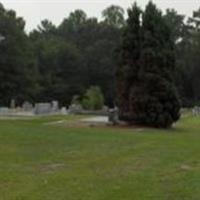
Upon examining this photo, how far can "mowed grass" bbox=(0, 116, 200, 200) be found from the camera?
9922mm

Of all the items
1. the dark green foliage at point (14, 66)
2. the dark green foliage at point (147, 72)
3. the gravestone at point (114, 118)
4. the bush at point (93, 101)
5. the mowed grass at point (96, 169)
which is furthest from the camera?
the dark green foliage at point (14, 66)

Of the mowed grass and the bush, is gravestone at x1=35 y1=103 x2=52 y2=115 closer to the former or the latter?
the bush

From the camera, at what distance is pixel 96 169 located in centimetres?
1284

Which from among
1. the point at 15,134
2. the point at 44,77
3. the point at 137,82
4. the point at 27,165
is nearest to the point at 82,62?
the point at 44,77

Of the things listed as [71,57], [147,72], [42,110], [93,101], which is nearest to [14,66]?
[71,57]

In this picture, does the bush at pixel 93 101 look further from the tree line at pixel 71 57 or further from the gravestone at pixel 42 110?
the tree line at pixel 71 57

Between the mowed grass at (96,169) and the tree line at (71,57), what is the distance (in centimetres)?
5028

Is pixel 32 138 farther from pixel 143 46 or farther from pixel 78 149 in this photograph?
pixel 143 46

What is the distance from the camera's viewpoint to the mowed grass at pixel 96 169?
9922 mm

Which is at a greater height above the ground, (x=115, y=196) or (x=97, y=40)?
(x=97, y=40)

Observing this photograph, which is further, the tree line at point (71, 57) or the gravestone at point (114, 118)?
the tree line at point (71, 57)

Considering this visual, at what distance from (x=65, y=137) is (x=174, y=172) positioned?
8852 millimetres

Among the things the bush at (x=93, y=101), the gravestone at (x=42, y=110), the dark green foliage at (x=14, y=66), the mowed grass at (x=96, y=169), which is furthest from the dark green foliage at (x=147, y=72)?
the dark green foliage at (x=14, y=66)

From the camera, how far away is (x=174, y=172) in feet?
41.5
